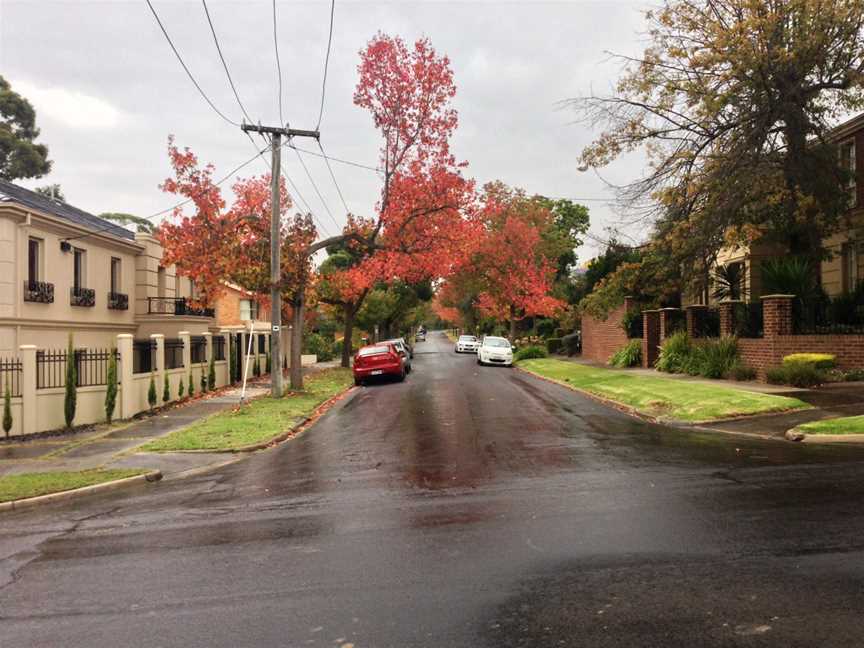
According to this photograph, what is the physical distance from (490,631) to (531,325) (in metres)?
55.4

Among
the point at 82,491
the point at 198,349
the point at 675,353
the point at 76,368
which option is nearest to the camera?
the point at 82,491

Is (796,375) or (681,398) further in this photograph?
(796,375)

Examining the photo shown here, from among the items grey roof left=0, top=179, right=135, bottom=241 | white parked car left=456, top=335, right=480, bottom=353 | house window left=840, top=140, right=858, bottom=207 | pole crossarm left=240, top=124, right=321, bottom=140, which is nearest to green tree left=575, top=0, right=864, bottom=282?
house window left=840, top=140, right=858, bottom=207

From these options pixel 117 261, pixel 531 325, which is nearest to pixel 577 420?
pixel 117 261

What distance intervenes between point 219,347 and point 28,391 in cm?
1101

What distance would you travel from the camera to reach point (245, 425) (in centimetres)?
1401

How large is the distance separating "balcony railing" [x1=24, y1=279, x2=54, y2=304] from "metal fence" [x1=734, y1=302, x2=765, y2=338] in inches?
791

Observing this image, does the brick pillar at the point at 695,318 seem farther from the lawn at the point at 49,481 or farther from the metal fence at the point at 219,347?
the lawn at the point at 49,481

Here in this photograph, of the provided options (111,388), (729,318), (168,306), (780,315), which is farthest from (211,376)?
(780,315)

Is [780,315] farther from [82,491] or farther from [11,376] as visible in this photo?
[11,376]

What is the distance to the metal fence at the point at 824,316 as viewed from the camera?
1720cm

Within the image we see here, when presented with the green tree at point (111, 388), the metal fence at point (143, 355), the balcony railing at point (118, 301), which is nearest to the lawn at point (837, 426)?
the green tree at point (111, 388)

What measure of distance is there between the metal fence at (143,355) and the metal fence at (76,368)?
155cm

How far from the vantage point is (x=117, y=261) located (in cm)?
2361
